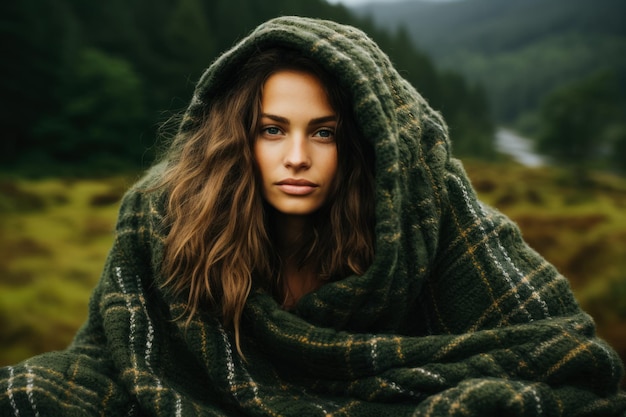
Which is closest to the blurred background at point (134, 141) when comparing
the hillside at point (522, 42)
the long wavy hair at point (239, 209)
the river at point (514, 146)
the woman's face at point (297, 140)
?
the long wavy hair at point (239, 209)

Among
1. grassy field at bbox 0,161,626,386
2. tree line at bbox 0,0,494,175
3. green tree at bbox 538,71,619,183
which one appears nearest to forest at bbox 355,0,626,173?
green tree at bbox 538,71,619,183

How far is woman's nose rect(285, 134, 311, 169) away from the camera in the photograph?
1729mm

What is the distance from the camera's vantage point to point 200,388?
190 centimetres

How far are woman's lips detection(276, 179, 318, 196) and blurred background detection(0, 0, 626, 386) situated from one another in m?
0.69

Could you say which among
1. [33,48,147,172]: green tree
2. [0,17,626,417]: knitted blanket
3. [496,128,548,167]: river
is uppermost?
[496,128,548,167]: river

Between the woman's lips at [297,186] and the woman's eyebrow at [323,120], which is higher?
the woman's eyebrow at [323,120]

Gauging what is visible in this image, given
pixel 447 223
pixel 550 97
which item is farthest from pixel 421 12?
pixel 447 223

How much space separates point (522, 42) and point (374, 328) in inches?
2836

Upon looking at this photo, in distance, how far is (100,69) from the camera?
1600 centimetres

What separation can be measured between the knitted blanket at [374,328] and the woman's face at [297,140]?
103 mm

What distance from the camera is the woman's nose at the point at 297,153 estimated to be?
1.73 m

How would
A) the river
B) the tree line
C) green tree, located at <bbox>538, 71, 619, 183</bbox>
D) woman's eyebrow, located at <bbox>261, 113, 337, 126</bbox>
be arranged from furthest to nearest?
the river
green tree, located at <bbox>538, 71, 619, 183</bbox>
the tree line
woman's eyebrow, located at <bbox>261, 113, 337, 126</bbox>

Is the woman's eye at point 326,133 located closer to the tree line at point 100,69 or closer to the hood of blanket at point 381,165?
the hood of blanket at point 381,165

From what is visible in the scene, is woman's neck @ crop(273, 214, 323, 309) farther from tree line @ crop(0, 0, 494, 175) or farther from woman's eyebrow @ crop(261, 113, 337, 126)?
tree line @ crop(0, 0, 494, 175)
